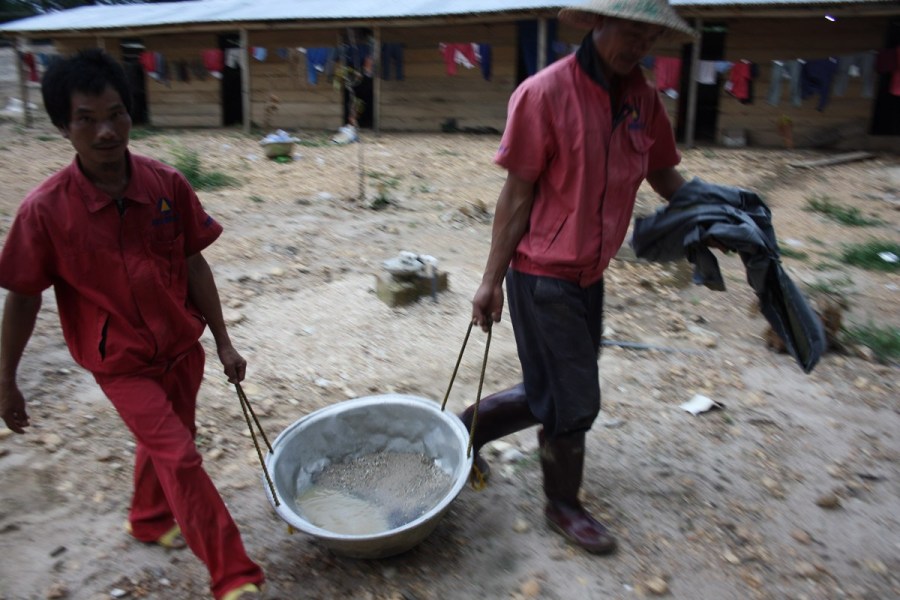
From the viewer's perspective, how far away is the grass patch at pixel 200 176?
28.2 feet

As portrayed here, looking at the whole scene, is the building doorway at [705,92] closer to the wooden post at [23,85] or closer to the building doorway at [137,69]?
the building doorway at [137,69]

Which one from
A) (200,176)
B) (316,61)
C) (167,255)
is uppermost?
(316,61)

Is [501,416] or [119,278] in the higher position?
[119,278]

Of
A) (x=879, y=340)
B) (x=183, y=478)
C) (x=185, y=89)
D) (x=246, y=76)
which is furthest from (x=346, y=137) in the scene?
(x=183, y=478)

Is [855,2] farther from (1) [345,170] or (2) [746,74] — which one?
(1) [345,170]

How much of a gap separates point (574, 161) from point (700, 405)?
1918 mm

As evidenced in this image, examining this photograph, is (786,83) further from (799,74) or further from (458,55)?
(458,55)

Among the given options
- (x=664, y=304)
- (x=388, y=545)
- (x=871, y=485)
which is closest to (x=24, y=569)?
(x=388, y=545)

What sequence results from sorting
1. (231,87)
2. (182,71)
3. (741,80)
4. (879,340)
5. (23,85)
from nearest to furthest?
(879,340)
(741,80)
(182,71)
(23,85)
(231,87)

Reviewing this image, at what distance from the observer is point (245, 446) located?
3.16 metres

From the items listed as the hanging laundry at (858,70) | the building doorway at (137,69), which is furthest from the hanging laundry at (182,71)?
the hanging laundry at (858,70)

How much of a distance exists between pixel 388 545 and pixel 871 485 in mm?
2050

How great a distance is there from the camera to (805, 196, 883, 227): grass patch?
739cm

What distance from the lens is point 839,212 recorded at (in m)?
7.70
